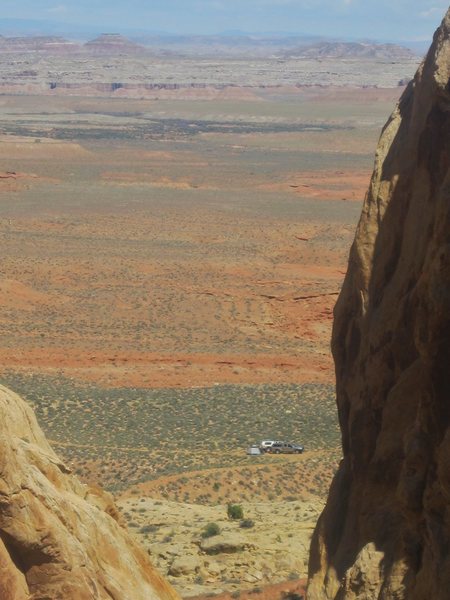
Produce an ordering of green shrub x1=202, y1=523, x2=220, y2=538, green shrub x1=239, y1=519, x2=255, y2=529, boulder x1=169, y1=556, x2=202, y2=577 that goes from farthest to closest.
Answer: green shrub x1=239, y1=519, x2=255, y2=529
green shrub x1=202, y1=523, x2=220, y2=538
boulder x1=169, y1=556, x2=202, y2=577

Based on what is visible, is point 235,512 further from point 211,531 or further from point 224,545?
point 224,545

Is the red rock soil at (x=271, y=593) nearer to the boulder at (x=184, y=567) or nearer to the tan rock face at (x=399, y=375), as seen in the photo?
the boulder at (x=184, y=567)

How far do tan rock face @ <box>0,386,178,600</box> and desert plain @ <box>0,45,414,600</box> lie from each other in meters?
5.23

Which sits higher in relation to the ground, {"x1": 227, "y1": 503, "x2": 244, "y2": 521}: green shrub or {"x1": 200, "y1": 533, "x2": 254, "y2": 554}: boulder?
{"x1": 200, "y1": 533, "x2": 254, "y2": 554}: boulder

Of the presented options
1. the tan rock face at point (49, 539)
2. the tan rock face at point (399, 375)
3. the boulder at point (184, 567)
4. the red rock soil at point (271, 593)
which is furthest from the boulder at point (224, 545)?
the tan rock face at point (49, 539)

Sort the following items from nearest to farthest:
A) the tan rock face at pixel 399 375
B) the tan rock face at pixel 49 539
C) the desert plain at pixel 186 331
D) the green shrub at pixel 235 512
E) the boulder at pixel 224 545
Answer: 1. the tan rock face at pixel 399 375
2. the tan rock face at pixel 49 539
3. the boulder at pixel 224 545
4. the green shrub at pixel 235 512
5. the desert plain at pixel 186 331

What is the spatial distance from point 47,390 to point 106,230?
33.3 meters

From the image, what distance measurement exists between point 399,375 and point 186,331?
100 feet

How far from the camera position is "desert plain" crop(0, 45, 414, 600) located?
68.6ft

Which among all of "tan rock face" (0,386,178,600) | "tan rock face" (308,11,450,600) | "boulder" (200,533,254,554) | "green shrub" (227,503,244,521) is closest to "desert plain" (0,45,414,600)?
"boulder" (200,533,254,554)

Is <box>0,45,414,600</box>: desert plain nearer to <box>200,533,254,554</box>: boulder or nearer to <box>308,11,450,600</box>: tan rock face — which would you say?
<box>200,533,254,554</box>: boulder

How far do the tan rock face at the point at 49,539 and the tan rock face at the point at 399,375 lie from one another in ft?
7.56

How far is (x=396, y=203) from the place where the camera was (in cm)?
1202

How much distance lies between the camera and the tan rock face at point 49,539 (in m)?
9.13
